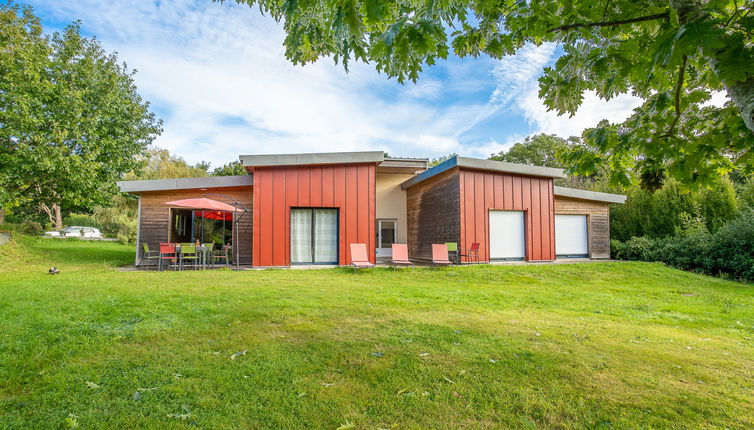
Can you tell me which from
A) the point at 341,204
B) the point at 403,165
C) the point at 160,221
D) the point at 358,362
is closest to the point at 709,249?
the point at 403,165

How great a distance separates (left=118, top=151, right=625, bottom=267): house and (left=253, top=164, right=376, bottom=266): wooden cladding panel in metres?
0.03

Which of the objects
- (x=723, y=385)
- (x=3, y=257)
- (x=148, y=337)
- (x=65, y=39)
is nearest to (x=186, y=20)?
(x=148, y=337)

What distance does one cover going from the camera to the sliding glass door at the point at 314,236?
10805 millimetres

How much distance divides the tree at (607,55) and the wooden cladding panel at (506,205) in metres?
7.55

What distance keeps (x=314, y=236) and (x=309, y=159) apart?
235cm

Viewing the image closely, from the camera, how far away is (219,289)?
20.1ft

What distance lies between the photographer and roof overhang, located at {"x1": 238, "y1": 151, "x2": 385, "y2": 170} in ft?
33.7

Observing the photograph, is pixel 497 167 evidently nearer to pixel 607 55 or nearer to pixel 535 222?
pixel 535 222

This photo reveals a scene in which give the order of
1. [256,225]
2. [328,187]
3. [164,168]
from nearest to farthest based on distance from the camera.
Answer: [256,225] < [328,187] < [164,168]

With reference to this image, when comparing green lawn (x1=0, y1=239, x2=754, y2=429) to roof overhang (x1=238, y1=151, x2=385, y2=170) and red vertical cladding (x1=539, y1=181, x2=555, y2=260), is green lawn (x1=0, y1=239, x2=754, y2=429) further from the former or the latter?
red vertical cladding (x1=539, y1=181, x2=555, y2=260)

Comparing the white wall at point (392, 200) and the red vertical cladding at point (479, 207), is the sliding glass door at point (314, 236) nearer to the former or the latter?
the white wall at point (392, 200)

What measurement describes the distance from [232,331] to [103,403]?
1.50 m

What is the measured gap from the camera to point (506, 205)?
1153 centimetres

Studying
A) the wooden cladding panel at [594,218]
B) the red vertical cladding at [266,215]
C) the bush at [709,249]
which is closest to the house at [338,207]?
the red vertical cladding at [266,215]
